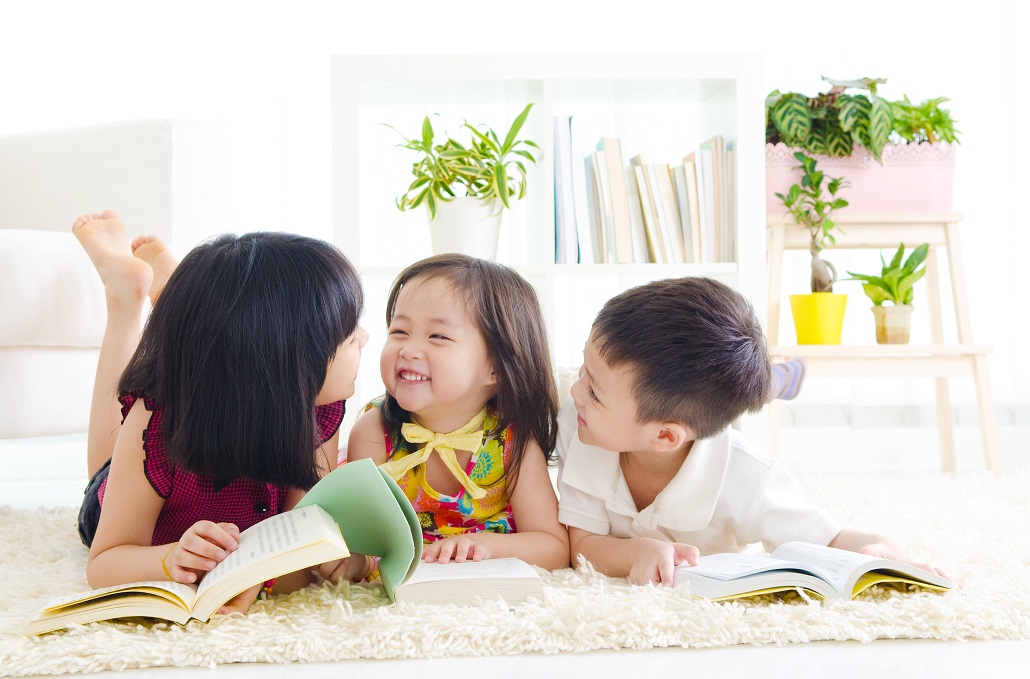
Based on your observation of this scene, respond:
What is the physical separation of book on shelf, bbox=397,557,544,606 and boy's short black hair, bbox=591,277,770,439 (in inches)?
10.5

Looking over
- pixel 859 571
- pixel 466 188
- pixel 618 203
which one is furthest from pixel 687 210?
pixel 859 571

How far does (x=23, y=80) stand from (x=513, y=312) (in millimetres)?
2184

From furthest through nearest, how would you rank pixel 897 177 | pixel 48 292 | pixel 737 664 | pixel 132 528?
1. pixel 897 177
2. pixel 48 292
3. pixel 132 528
4. pixel 737 664

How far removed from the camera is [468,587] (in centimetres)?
85

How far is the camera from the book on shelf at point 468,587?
33.3 inches

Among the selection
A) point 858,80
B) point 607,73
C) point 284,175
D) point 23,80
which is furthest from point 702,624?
point 23,80

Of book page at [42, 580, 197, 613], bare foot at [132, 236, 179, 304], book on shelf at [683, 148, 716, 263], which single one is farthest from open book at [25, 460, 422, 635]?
book on shelf at [683, 148, 716, 263]

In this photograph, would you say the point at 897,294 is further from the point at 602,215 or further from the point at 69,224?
the point at 69,224

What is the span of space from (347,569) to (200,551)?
194 millimetres

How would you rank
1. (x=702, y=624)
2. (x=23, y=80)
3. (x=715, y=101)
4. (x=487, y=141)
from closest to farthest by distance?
(x=702, y=624)
(x=487, y=141)
(x=715, y=101)
(x=23, y=80)

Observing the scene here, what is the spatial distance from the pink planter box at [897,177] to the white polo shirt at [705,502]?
1.22m

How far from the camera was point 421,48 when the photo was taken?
2.71 meters

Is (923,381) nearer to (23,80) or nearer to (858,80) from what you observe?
(858,80)

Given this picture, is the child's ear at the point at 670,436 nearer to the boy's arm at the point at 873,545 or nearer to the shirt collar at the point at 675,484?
the shirt collar at the point at 675,484
